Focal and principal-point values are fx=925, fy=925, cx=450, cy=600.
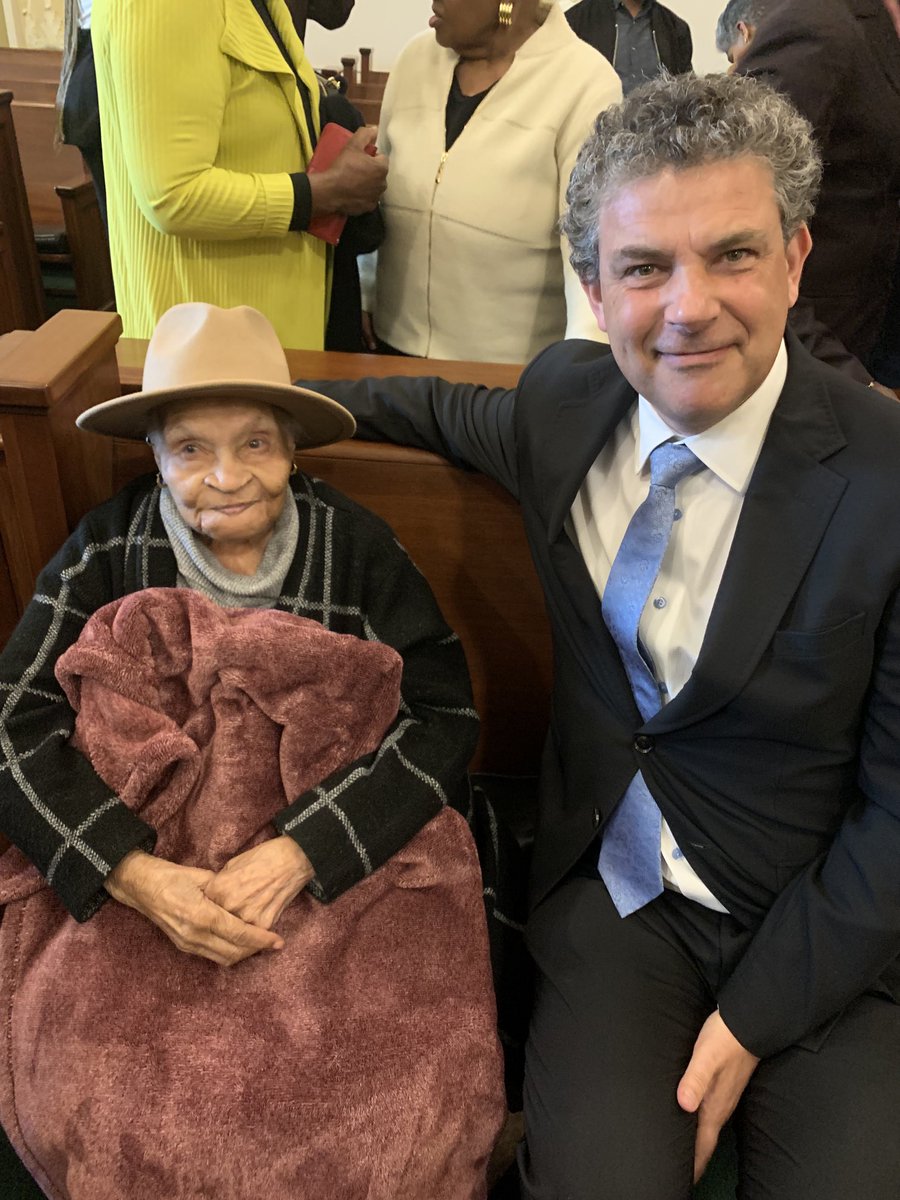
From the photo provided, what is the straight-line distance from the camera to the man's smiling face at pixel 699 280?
0.91 meters

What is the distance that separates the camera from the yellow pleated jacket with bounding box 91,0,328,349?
1.37 m

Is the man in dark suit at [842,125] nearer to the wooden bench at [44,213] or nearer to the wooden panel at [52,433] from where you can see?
the wooden panel at [52,433]

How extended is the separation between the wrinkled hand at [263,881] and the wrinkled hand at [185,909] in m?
0.01

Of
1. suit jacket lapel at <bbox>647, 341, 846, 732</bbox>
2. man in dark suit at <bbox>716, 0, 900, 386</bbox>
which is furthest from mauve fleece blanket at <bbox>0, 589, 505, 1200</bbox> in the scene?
man in dark suit at <bbox>716, 0, 900, 386</bbox>

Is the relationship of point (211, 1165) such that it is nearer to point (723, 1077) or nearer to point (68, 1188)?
point (68, 1188)

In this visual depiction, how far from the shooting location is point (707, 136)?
90 cm

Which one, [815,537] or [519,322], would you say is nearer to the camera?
[815,537]

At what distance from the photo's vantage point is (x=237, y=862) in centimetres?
109

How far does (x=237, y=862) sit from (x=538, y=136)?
4.21 ft

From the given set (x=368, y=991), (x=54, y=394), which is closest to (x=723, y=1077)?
(x=368, y=991)

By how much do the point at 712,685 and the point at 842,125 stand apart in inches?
40.6

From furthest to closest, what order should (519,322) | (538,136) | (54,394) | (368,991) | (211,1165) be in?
(519,322), (538,136), (54,394), (368,991), (211,1165)

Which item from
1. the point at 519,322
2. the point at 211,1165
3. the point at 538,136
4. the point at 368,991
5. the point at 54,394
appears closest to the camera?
the point at 211,1165

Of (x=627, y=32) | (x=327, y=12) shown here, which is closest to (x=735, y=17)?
(x=327, y=12)
